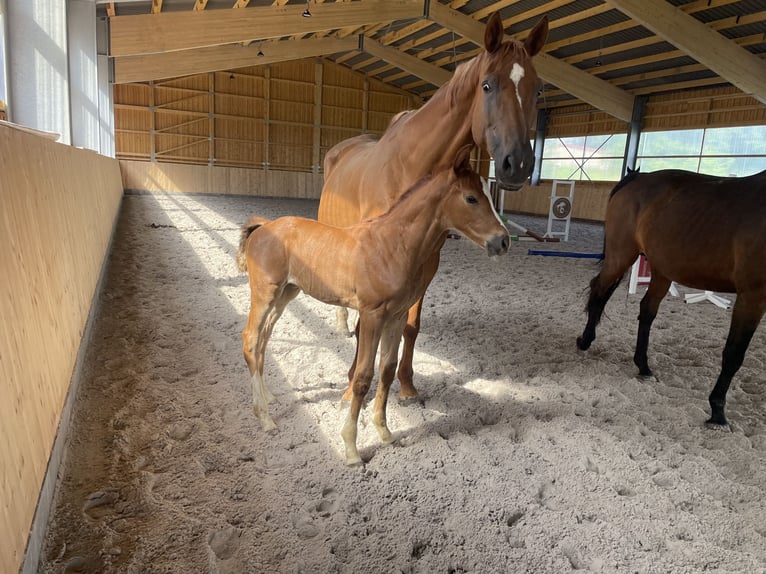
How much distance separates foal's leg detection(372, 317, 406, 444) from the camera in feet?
8.42

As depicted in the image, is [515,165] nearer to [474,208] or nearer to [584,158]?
[474,208]

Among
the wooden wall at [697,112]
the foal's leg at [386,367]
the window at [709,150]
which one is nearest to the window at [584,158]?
the wooden wall at [697,112]

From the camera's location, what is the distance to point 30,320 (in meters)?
1.84

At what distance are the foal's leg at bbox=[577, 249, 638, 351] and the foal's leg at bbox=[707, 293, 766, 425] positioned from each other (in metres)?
1.14

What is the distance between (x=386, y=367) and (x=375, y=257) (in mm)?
642

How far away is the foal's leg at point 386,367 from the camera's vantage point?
2566mm

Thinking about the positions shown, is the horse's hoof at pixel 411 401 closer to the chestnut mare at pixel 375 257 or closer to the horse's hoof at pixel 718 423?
the chestnut mare at pixel 375 257

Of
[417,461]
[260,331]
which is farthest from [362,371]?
[260,331]

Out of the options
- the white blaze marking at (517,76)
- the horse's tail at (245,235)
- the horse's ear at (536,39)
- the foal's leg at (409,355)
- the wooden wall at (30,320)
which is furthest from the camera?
the foal's leg at (409,355)

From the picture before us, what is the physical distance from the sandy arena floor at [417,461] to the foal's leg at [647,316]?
6.7 inches

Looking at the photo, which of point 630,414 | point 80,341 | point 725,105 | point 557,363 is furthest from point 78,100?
point 725,105

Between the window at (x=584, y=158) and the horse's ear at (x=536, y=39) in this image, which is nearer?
the horse's ear at (x=536, y=39)

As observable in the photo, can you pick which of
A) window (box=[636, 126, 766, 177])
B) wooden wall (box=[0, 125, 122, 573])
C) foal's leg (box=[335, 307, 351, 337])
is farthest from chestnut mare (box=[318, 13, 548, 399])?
window (box=[636, 126, 766, 177])

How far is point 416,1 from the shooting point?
1255 centimetres
